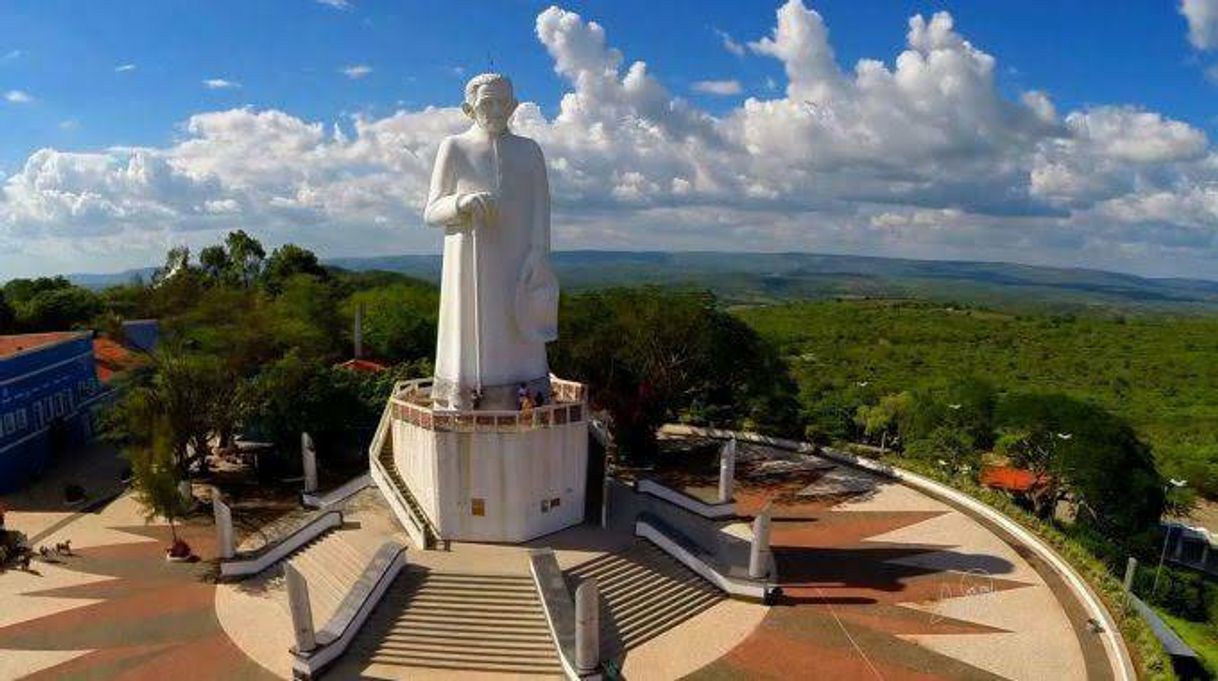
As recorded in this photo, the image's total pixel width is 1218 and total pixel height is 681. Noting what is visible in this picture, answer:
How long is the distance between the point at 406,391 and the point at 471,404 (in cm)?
569

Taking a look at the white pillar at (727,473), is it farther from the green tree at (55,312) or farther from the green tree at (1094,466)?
the green tree at (55,312)

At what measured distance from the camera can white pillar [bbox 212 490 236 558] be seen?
21.9m

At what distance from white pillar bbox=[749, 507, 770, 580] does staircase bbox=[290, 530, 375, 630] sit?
10.5 meters

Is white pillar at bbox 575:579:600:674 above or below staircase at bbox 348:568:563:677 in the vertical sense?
above

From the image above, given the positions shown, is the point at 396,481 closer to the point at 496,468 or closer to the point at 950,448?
the point at 496,468

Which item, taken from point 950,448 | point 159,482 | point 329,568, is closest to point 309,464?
point 159,482

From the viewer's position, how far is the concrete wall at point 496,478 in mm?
21953

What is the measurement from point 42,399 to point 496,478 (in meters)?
23.5

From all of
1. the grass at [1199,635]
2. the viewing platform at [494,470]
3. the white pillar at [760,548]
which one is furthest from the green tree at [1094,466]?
the viewing platform at [494,470]

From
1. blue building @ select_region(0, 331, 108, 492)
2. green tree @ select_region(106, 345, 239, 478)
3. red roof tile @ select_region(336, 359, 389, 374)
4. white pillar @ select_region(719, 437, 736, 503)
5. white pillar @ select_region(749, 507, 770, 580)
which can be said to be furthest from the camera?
red roof tile @ select_region(336, 359, 389, 374)

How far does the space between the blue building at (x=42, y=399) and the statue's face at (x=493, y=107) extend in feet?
72.9

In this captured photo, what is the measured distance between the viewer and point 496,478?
22094mm

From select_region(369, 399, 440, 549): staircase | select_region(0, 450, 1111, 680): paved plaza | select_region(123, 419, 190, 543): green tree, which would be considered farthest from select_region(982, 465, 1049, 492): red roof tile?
select_region(123, 419, 190, 543): green tree

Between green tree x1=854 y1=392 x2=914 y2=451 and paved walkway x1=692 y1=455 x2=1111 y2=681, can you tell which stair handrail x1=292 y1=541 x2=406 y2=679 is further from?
green tree x1=854 y1=392 x2=914 y2=451
